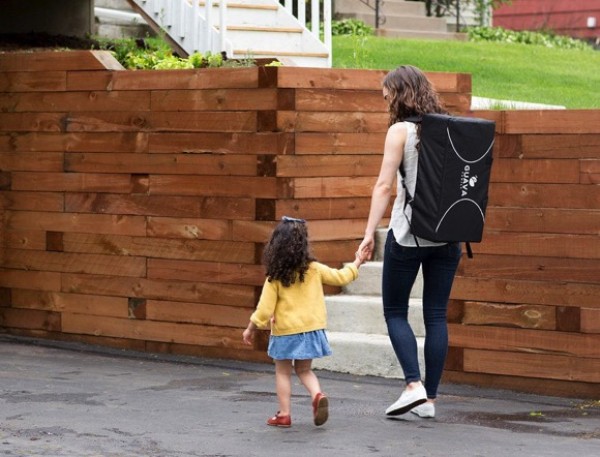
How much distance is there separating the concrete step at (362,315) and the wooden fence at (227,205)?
38 cm

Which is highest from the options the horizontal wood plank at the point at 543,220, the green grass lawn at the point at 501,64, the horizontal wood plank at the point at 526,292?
the green grass lawn at the point at 501,64

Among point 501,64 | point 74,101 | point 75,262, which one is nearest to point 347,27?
point 501,64

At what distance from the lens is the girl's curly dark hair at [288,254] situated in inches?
276

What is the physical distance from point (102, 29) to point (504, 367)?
784 cm

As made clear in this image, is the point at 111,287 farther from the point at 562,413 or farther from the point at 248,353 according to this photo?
the point at 562,413

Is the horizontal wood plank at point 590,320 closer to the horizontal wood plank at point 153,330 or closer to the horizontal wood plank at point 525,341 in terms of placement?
the horizontal wood plank at point 525,341

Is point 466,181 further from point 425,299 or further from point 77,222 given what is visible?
point 77,222

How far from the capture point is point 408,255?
23.8ft

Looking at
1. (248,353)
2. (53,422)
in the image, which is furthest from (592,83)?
(53,422)

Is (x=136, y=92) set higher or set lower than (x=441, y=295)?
higher

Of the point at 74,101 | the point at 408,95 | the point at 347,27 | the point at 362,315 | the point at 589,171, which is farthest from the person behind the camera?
the point at 347,27

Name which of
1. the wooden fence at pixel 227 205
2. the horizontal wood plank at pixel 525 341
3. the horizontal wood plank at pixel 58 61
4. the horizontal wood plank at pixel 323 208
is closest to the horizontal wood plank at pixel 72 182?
the wooden fence at pixel 227 205

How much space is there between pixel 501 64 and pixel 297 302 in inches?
342

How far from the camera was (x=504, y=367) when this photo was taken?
Result: 26.8ft
